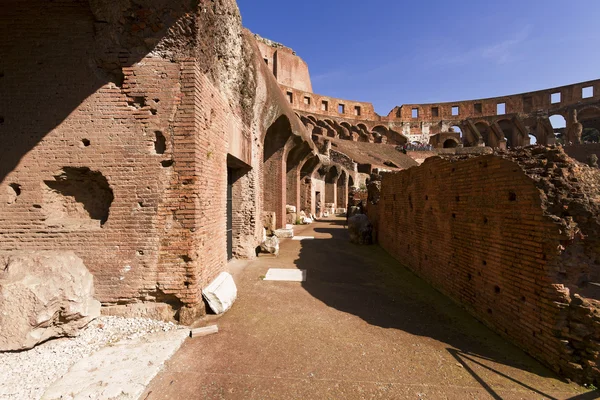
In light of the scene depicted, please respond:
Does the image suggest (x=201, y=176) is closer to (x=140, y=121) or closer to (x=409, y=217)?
(x=140, y=121)

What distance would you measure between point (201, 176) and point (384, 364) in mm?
3699

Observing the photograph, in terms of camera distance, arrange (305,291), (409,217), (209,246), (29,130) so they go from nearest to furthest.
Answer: (29,130) < (209,246) < (305,291) < (409,217)

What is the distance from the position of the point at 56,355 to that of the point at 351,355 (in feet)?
11.8

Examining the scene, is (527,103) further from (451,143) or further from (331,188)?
(331,188)

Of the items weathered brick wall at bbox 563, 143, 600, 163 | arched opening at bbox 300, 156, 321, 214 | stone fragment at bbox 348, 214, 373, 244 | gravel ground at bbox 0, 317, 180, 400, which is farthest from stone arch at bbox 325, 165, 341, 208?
weathered brick wall at bbox 563, 143, 600, 163

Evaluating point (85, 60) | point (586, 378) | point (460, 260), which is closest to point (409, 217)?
point (460, 260)

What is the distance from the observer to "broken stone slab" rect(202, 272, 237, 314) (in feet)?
14.5

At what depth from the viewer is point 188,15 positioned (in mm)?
4188

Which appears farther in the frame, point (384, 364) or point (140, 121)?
point (140, 121)

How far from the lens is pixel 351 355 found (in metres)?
3.42

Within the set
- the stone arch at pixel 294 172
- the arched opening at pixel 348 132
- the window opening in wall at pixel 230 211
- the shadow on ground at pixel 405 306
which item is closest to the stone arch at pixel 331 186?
the stone arch at pixel 294 172

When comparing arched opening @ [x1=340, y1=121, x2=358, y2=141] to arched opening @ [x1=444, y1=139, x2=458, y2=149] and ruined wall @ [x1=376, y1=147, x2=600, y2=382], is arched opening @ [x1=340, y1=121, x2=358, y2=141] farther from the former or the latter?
ruined wall @ [x1=376, y1=147, x2=600, y2=382]

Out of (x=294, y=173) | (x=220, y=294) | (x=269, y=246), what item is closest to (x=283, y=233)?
(x=269, y=246)

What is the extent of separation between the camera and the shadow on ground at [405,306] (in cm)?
332
